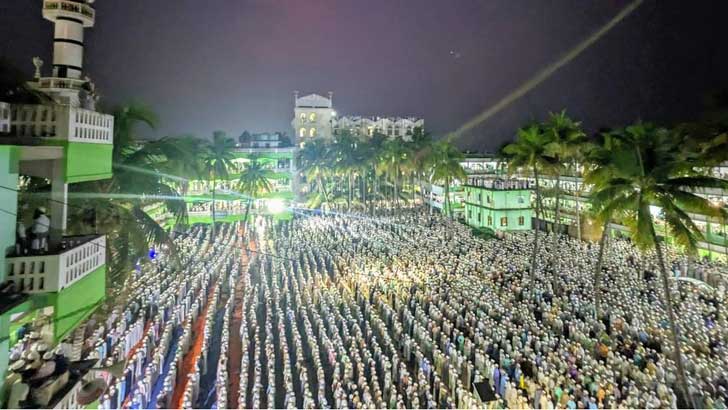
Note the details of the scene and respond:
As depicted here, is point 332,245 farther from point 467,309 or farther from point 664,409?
point 664,409

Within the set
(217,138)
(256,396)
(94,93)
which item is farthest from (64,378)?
(217,138)

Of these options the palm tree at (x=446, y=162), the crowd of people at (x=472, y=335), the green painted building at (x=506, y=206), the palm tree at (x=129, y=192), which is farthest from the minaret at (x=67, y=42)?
the green painted building at (x=506, y=206)

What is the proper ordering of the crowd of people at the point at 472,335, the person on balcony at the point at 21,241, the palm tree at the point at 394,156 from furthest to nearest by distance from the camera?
the palm tree at the point at 394,156
the crowd of people at the point at 472,335
the person on balcony at the point at 21,241

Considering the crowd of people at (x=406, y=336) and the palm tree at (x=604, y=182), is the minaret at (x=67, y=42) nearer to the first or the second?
the crowd of people at (x=406, y=336)

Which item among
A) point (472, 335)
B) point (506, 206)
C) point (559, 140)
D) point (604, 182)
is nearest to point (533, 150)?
point (559, 140)

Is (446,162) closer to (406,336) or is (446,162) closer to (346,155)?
(346,155)

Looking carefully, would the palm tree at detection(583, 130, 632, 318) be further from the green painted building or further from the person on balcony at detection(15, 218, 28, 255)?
the green painted building

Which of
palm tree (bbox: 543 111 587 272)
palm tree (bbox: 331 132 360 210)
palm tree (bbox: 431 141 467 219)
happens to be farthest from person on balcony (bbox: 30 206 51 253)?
palm tree (bbox: 331 132 360 210)

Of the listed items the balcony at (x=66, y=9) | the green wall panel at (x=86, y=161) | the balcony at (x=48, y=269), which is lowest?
the balcony at (x=48, y=269)
